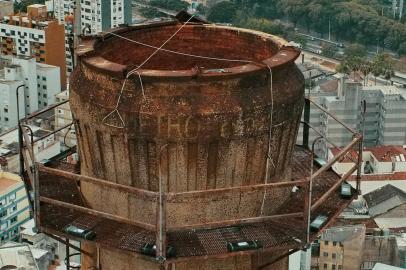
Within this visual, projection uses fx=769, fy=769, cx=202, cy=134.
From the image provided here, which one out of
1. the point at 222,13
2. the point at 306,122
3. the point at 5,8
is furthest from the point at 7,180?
the point at 222,13

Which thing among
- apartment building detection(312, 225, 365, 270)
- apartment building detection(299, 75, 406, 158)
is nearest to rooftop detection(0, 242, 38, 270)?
apartment building detection(312, 225, 365, 270)

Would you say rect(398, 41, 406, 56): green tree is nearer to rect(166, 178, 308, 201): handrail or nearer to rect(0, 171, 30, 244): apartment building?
rect(0, 171, 30, 244): apartment building

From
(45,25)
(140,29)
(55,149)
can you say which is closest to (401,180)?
(55,149)

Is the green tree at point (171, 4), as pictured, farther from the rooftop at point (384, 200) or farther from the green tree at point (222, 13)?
the rooftop at point (384, 200)

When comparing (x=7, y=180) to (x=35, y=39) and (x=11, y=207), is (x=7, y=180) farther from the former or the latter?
(x=35, y=39)

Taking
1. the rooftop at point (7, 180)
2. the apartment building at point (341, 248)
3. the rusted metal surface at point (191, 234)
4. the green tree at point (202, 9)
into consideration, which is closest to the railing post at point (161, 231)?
the rusted metal surface at point (191, 234)
